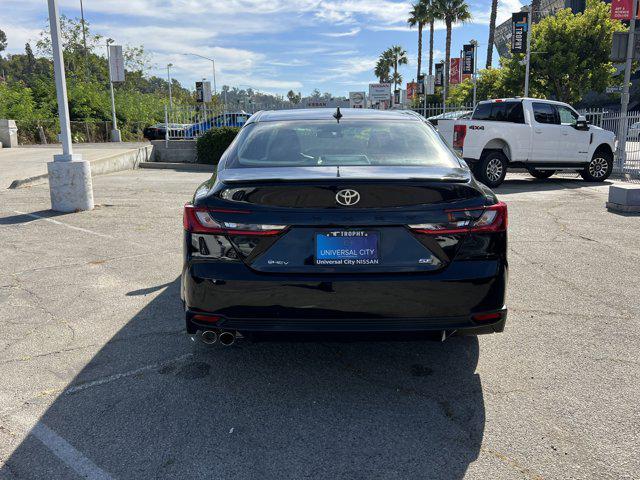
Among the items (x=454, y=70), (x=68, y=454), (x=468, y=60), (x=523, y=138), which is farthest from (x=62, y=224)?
(x=454, y=70)

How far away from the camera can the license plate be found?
122 inches

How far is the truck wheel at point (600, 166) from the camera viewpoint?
15031 millimetres

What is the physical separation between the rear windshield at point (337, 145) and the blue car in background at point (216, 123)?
1649 centimetres

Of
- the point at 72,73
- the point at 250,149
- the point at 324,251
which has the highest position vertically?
the point at 72,73

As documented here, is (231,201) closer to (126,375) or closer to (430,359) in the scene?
(126,375)

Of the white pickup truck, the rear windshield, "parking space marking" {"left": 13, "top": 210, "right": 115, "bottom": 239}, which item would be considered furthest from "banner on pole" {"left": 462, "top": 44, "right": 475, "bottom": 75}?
the rear windshield

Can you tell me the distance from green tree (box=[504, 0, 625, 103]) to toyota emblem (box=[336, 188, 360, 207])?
3188 centimetres

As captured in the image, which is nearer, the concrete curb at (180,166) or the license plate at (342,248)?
the license plate at (342,248)

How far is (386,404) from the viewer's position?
3328 millimetres

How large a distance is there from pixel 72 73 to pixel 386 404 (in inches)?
2012

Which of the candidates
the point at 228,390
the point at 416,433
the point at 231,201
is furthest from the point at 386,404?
the point at 231,201

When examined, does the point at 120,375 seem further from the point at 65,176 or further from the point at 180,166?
the point at 180,166

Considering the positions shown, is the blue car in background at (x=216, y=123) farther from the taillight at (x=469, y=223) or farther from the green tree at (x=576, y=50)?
the green tree at (x=576, y=50)

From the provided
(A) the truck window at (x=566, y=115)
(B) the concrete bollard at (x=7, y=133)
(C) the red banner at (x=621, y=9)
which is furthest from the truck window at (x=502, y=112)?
(B) the concrete bollard at (x=7, y=133)
